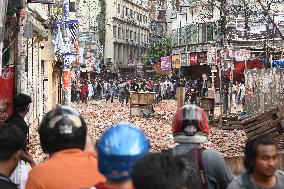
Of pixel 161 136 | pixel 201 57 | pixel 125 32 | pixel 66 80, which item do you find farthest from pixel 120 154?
pixel 125 32

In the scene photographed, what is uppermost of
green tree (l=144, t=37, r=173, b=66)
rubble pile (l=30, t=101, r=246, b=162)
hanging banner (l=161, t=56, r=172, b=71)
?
green tree (l=144, t=37, r=173, b=66)

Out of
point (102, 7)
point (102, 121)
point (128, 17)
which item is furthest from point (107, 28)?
point (102, 121)

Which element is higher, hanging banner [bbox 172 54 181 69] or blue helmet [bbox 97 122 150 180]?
hanging banner [bbox 172 54 181 69]

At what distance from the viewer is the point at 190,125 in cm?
436

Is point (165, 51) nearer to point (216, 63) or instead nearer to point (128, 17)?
point (128, 17)

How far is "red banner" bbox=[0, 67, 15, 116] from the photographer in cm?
1116

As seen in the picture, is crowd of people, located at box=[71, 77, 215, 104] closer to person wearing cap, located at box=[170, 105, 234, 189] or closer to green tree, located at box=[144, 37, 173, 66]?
green tree, located at box=[144, 37, 173, 66]

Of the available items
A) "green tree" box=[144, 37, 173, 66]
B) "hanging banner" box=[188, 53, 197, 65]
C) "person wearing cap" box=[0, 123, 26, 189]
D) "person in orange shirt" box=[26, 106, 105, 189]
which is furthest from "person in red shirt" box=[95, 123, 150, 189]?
"green tree" box=[144, 37, 173, 66]

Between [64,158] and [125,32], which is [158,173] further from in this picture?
[125,32]

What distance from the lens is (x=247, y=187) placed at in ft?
13.2

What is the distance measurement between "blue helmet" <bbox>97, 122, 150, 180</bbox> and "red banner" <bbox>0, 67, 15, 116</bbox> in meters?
7.80

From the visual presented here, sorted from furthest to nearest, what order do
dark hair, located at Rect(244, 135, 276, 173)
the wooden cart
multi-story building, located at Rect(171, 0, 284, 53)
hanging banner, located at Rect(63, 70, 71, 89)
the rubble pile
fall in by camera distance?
multi-story building, located at Rect(171, 0, 284, 53) → the wooden cart → hanging banner, located at Rect(63, 70, 71, 89) → the rubble pile → dark hair, located at Rect(244, 135, 276, 173)

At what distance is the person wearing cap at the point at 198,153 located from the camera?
431 cm

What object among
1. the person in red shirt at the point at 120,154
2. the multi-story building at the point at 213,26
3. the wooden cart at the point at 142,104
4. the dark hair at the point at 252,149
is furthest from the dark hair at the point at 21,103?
the multi-story building at the point at 213,26
